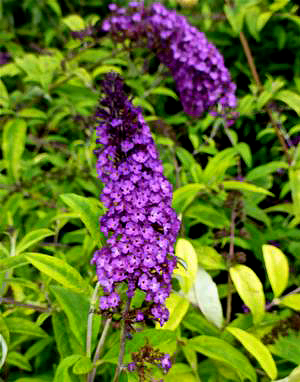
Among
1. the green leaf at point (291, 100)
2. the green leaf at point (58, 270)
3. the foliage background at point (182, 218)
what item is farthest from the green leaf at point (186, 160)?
the green leaf at point (58, 270)

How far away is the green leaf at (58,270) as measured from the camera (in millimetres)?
1485

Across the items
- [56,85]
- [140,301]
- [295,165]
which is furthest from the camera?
[56,85]

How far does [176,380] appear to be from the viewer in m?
1.75

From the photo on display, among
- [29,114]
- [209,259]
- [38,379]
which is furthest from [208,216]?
[29,114]

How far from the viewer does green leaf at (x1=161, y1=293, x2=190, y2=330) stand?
1712mm

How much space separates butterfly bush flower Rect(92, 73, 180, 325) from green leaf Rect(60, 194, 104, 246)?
0.19 feet

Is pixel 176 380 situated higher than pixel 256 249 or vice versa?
pixel 256 249

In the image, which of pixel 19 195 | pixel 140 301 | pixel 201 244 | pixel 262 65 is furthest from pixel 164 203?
pixel 262 65

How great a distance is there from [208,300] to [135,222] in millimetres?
701

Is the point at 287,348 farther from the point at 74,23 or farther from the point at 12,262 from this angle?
the point at 74,23

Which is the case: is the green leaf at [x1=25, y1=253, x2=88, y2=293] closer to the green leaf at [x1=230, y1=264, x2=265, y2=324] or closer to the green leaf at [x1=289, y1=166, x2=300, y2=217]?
the green leaf at [x1=230, y1=264, x2=265, y2=324]

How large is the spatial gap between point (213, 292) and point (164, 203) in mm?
661

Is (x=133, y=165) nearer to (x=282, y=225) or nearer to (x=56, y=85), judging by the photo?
(x=282, y=225)

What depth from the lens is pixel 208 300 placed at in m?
1.89
